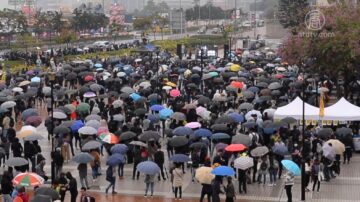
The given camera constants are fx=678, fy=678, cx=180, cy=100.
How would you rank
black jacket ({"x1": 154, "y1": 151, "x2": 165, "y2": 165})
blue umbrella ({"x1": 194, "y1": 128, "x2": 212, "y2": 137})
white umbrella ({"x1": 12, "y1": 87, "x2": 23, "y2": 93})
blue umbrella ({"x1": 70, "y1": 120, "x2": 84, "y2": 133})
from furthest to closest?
1. white umbrella ({"x1": 12, "y1": 87, "x2": 23, "y2": 93})
2. blue umbrella ({"x1": 70, "y1": 120, "x2": 84, "y2": 133})
3. blue umbrella ({"x1": 194, "y1": 128, "x2": 212, "y2": 137})
4. black jacket ({"x1": 154, "y1": 151, "x2": 165, "y2": 165})

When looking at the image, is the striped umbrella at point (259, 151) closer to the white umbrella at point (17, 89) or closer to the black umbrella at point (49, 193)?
the black umbrella at point (49, 193)

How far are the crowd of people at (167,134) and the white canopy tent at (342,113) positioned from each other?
0.86m

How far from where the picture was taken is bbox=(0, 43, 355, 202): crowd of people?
65.6 ft

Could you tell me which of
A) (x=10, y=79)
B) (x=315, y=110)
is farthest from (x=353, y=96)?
(x=10, y=79)

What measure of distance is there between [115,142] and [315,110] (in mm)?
8225

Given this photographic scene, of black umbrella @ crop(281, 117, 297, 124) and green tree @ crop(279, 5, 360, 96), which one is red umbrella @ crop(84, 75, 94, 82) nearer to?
green tree @ crop(279, 5, 360, 96)

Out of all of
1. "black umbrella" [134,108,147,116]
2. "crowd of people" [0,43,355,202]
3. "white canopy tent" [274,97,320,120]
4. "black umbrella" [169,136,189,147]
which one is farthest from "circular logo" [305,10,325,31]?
"black umbrella" [169,136,189,147]

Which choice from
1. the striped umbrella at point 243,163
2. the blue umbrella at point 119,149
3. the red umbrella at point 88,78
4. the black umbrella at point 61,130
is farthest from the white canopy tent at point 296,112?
the red umbrella at point 88,78

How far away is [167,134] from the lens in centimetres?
2444

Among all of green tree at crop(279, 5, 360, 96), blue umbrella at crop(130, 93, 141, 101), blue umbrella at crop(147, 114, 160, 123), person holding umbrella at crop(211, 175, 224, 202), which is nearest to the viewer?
person holding umbrella at crop(211, 175, 224, 202)

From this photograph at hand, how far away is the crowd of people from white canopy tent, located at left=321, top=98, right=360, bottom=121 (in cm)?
86

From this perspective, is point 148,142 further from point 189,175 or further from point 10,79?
point 10,79

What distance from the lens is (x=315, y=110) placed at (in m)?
26.1

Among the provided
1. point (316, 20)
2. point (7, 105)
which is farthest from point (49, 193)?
point (316, 20)
